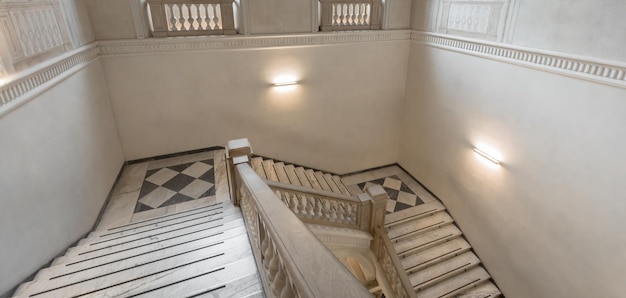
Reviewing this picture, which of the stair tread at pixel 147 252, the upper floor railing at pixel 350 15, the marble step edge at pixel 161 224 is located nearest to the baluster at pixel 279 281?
the stair tread at pixel 147 252

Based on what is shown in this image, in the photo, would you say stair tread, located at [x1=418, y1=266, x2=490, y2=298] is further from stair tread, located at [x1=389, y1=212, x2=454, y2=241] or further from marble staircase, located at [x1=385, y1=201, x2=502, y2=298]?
stair tread, located at [x1=389, y1=212, x2=454, y2=241]

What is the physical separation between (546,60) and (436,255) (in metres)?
3.81

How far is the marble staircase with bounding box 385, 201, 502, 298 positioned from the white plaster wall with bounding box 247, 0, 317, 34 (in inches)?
167

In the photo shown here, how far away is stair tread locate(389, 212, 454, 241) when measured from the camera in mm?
6352

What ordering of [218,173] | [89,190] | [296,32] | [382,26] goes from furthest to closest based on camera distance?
[382,26], [296,32], [218,173], [89,190]

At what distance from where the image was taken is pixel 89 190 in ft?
13.8

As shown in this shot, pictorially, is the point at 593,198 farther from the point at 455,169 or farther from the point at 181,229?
the point at 181,229

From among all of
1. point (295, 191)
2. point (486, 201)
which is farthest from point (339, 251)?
point (486, 201)

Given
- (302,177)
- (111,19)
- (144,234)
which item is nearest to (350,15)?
(302,177)

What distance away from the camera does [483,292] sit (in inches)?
225

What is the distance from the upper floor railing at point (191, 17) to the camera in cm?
537

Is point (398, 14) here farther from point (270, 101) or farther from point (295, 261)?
point (295, 261)

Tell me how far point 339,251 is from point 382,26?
183 inches

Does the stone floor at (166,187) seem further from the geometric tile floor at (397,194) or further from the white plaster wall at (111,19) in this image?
the geometric tile floor at (397,194)
